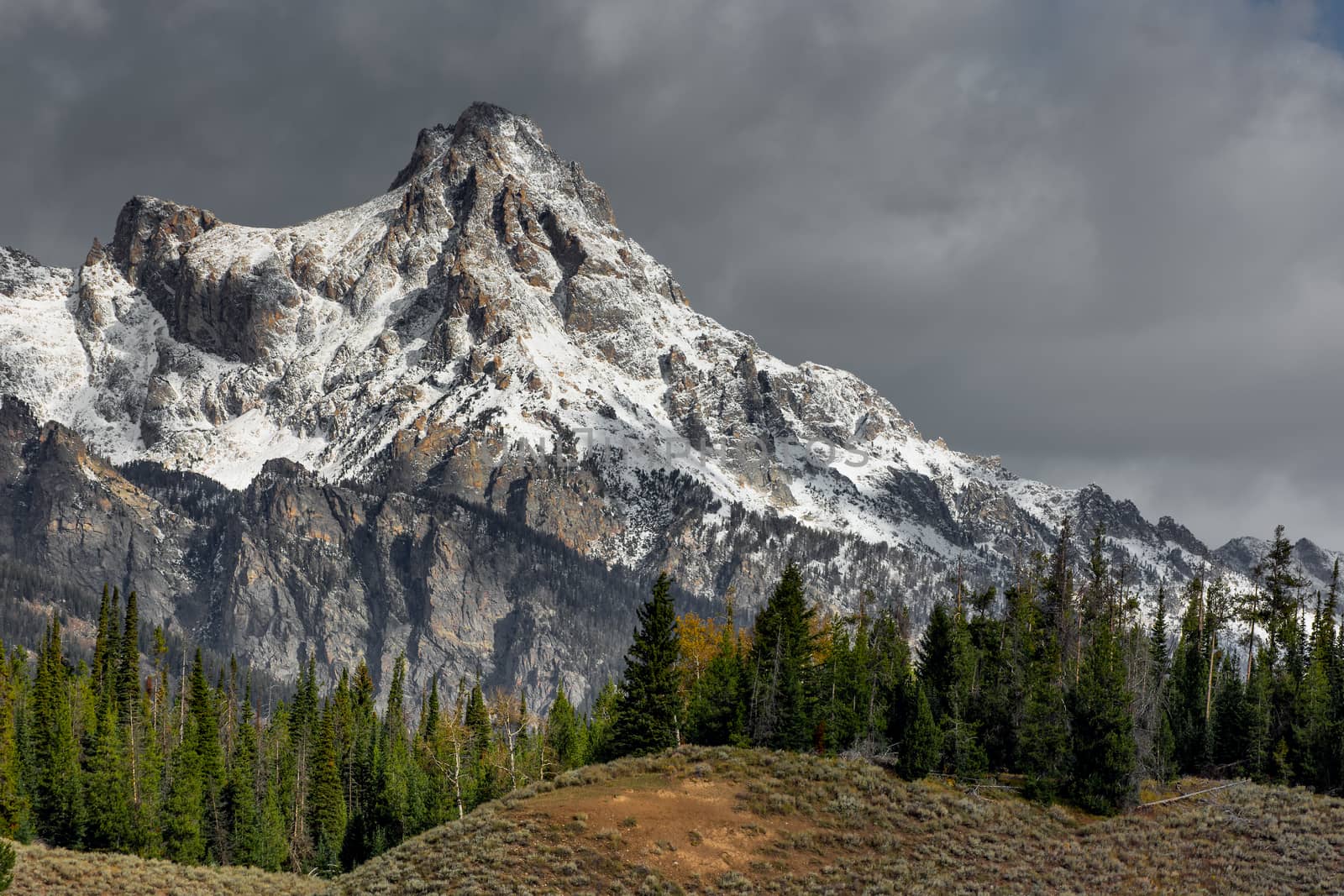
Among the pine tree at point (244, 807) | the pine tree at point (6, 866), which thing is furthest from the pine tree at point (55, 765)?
the pine tree at point (6, 866)

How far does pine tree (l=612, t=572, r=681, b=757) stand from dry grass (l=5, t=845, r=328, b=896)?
21.2 metres

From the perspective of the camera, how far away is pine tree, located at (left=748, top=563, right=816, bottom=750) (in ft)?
253

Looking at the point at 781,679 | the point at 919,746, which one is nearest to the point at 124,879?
the point at 781,679

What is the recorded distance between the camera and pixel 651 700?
3113 inches

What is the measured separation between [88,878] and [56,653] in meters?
63.4

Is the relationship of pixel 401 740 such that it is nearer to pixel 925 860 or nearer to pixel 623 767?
pixel 623 767

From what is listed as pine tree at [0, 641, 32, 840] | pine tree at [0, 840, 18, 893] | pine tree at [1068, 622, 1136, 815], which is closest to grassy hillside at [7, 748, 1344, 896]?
pine tree at [1068, 622, 1136, 815]

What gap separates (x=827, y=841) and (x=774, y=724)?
18.1 meters

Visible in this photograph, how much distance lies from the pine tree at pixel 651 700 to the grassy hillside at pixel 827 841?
8.60 meters

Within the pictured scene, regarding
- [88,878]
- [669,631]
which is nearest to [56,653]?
[88,878]

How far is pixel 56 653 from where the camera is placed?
11944 cm

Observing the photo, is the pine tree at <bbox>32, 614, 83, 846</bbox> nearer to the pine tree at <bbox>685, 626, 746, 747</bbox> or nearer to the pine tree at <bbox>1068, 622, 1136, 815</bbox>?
the pine tree at <bbox>685, 626, 746, 747</bbox>

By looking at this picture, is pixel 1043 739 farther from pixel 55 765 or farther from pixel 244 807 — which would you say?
pixel 55 765

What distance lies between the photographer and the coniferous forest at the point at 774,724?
244 ft
